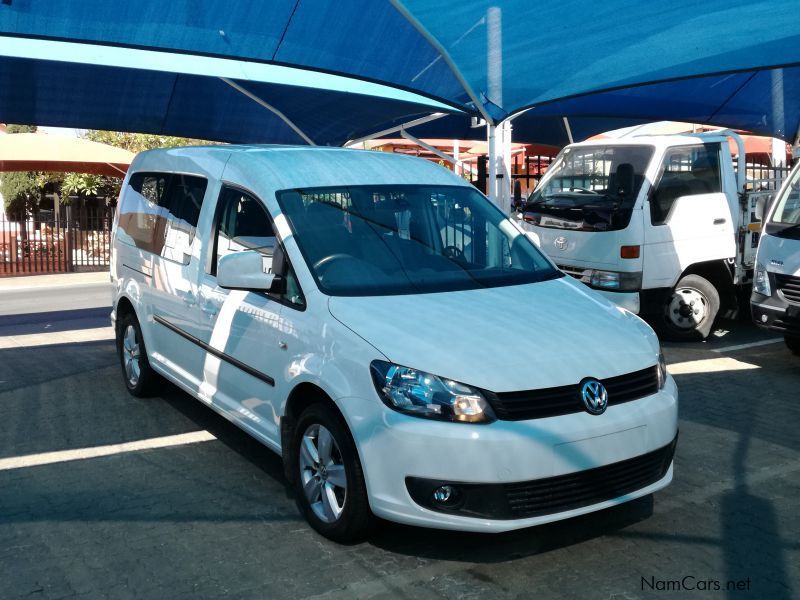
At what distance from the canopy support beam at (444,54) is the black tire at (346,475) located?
18.8 ft

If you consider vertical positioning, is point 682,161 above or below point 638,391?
above

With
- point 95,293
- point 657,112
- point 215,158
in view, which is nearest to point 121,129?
point 95,293

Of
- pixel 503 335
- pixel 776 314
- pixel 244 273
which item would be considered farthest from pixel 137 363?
pixel 776 314

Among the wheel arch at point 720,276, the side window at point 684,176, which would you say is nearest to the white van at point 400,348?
the side window at point 684,176

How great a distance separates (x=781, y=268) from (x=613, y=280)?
5.73 feet

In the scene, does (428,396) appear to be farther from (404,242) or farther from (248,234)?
(248,234)

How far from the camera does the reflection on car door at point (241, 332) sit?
487 cm

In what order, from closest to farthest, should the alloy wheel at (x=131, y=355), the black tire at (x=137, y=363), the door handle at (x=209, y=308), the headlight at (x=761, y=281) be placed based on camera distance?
1. the door handle at (x=209, y=308)
2. the black tire at (x=137, y=363)
3. the alloy wheel at (x=131, y=355)
4. the headlight at (x=761, y=281)

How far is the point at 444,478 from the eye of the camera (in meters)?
3.91

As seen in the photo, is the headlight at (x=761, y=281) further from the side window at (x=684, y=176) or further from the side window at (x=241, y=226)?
the side window at (x=241, y=226)

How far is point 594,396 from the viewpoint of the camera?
4094 millimetres

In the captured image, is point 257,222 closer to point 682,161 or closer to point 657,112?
point 682,161

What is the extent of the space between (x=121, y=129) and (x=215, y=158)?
10.4m

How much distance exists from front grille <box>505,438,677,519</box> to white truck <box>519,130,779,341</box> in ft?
17.1
